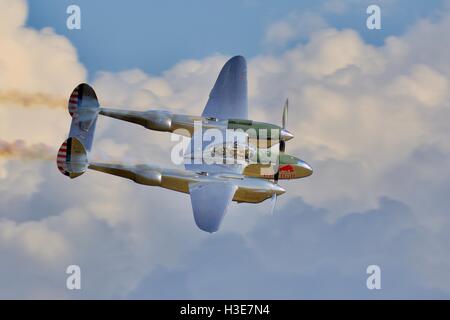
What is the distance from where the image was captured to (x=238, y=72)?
68688 millimetres

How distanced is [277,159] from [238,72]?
7.86 metres

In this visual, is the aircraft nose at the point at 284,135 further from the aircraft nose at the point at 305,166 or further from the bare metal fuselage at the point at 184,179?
the bare metal fuselage at the point at 184,179

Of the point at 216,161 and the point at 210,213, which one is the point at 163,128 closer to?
the point at 216,161

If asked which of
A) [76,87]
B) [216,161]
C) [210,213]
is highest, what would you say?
[76,87]

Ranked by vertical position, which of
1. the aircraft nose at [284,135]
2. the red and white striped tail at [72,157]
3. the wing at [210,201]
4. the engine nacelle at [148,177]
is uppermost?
the aircraft nose at [284,135]

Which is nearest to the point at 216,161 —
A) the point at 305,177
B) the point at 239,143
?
the point at 239,143

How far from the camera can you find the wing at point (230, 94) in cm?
6700

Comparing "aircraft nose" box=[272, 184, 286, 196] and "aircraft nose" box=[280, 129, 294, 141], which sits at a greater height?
"aircraft nose" box=[280, 129, 294, 141]

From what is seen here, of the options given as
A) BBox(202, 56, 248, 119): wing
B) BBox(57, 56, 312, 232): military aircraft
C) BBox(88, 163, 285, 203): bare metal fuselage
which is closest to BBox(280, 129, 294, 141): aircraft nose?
BBox(57, 56, 312, 232): military aircraft

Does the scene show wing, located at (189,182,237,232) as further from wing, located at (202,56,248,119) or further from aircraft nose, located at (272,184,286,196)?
wing, located at (202,56,248,119)

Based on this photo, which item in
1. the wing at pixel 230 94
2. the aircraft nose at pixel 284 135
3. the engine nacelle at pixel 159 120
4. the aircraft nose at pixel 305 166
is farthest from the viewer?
the wing at pixel 230 94

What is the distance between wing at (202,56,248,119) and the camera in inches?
2638

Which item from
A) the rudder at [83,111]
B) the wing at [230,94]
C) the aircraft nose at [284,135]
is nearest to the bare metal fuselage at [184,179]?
the rudder at [83,111]

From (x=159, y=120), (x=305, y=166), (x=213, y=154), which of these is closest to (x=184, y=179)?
(x=213, y=154)
